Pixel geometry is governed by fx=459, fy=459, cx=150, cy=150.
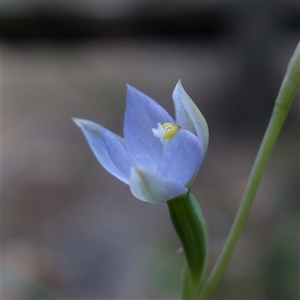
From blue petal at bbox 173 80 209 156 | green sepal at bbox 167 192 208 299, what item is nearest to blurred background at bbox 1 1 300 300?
green sepal at bbox 167 192 208 299

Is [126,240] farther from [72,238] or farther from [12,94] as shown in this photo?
[12,94]

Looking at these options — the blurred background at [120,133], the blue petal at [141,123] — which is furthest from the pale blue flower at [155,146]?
the blurred background at [120,133]

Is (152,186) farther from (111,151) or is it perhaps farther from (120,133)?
(120,133)

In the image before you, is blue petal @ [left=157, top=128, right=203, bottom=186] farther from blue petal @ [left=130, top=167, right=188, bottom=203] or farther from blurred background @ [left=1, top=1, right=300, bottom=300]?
blurred background @ [left=1, top=1, right=300, bottom=300]

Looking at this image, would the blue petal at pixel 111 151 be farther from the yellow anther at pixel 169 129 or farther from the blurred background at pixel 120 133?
the blurred background at pixel 120 133

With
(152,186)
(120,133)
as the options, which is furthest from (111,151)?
(120,133)
